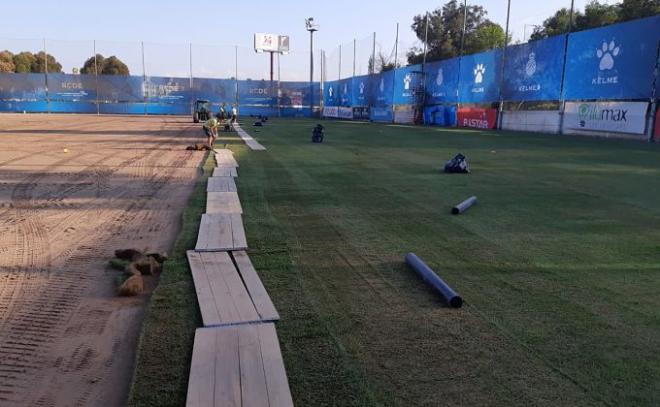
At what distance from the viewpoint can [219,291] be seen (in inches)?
181

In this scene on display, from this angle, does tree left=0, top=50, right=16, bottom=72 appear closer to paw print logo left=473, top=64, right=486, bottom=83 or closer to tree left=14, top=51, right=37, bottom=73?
tree left=14, top=51, right=37, bottom=73

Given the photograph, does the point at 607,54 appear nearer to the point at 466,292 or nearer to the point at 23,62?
the point at 466,292

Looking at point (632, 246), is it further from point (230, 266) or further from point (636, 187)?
point (636, 187)

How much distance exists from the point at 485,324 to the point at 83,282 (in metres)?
3.84

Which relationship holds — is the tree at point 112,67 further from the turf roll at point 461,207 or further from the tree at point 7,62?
the turf roll at point 461,207

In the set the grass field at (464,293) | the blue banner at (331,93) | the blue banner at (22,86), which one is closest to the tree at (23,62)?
the blue banner at (22,86)

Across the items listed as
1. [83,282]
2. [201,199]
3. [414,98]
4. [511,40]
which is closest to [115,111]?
[414,98]

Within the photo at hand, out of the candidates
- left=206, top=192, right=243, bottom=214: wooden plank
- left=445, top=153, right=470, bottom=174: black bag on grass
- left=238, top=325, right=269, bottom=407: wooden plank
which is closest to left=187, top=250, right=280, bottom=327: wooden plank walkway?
left=238, top=325, right=269, bottom=407: wooden plank

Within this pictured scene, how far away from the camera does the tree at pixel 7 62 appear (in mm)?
74938

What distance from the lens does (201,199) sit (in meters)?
9.27

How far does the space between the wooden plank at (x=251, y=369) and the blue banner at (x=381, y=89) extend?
48.4 m

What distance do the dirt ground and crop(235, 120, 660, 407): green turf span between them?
1.25m

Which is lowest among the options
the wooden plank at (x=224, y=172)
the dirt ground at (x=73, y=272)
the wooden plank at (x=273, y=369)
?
the dirt ground at (x=73, y=272)

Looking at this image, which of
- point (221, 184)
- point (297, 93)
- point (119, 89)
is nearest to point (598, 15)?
point (297, 93)
